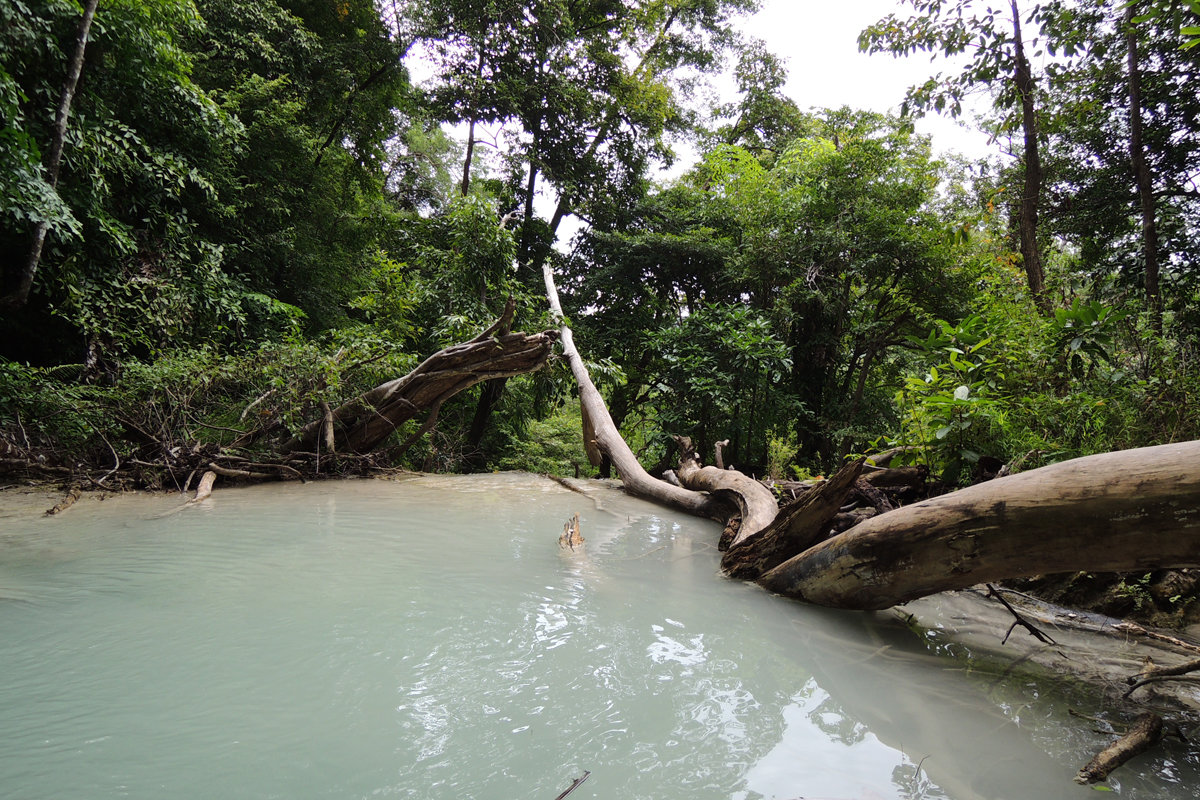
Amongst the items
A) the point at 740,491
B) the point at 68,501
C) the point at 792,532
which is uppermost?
the point at 740,491

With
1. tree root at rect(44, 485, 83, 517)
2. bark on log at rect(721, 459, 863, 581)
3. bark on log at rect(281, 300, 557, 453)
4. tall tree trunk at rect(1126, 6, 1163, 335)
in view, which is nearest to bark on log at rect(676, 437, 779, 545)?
bark on log at rect(721, 459, 863, 581)

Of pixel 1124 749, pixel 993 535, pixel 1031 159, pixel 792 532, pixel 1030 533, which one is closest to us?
pixel 1124 749

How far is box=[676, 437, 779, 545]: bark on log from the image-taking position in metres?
3.79

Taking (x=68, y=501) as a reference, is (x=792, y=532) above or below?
above

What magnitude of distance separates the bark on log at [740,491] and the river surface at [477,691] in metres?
0.74

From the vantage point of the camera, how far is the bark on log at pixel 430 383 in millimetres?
6410

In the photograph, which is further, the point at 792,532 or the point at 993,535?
the point at 792,532

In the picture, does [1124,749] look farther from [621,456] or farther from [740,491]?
[621,456]

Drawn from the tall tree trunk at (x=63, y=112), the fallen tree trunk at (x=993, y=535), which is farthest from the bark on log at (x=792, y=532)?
the tall tree trunk at (x=63, y=112)

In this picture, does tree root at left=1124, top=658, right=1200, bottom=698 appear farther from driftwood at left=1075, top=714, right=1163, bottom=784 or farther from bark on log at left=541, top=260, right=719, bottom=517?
bark on log at left=541, top=260, right=719, bottom=517

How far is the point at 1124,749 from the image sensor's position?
1490 millimetres

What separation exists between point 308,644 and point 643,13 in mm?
12141

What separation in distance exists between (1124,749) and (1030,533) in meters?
0.75

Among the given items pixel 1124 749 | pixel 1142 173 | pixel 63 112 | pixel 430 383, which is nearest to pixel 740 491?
pixel 1124 749
